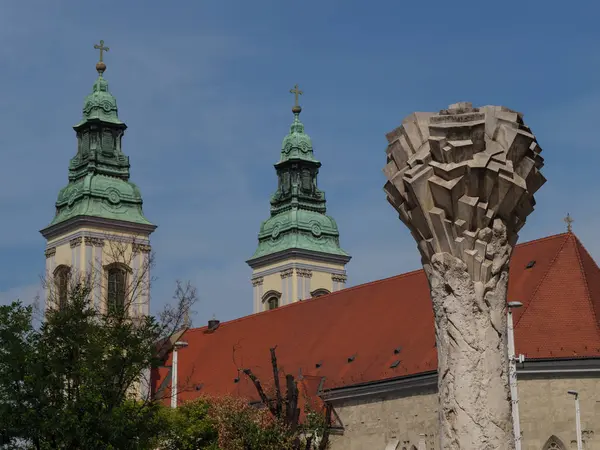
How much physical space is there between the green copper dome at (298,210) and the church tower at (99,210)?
13.4 meters

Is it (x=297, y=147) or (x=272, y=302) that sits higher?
(x=297, y=147)

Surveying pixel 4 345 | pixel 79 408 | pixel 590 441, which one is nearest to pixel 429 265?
pixel 79 408

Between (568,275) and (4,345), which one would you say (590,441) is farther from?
(4,345)

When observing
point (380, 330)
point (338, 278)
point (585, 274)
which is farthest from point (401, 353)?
point (338, 278)

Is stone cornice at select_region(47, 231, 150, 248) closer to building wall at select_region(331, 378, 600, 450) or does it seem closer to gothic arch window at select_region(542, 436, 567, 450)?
building wall at select_region(331, 378, 600, 450)

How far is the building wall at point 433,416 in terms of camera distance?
3966cm

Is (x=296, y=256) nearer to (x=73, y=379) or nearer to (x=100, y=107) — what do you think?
(x=100, y=107)

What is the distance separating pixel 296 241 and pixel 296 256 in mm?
1019

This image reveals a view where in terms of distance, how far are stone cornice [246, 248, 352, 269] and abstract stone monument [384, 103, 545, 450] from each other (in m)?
61.7

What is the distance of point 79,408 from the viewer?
31234 mm

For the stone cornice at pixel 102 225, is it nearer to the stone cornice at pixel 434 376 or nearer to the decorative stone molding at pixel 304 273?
the decorative stone molding at pixel 304 273

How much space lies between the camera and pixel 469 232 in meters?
15.0

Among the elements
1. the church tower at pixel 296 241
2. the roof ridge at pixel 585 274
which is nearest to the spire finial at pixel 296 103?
the church tower at pixel 296 241

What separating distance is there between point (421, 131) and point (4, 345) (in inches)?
782
